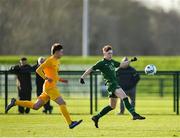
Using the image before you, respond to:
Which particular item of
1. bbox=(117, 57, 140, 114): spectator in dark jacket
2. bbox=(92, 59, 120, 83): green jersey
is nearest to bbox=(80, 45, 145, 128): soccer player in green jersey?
bbox=(92, 59, 120, 83): green jersey

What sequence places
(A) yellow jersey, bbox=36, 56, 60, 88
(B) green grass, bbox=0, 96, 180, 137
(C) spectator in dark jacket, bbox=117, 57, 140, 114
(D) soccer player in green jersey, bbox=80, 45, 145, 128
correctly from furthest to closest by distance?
(C) spectator in dark jacket, bbox=117, 57, 140, 114 < (D) soccer player in green jersey, bbox=80, 45, 145, 128 < (A) yellow jersey, bbox=36, 56, 60, 88 < (B) green grass, bbox=0, 96, 180, 137

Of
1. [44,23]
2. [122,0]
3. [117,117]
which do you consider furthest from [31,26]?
[117,117]

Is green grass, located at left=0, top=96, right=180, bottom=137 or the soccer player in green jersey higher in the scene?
the soccer player in green jersey

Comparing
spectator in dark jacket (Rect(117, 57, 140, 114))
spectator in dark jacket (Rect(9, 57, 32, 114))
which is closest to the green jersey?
spectator in dark jacket (Rect(117, 57, 140, 114))

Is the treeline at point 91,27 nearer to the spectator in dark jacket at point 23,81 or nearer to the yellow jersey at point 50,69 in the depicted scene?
the spectator in dark jacket at point 23,81

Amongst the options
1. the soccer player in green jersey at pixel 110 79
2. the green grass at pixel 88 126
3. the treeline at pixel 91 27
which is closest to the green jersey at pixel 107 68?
the soccer player in green jersey at pixel 110 79

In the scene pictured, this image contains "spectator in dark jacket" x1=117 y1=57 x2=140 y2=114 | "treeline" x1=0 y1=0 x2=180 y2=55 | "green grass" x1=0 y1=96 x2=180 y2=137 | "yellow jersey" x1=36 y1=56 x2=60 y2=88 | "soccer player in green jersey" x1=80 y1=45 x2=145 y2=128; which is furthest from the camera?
"treeline" x1=0 y1=0 x2=180 y2=55

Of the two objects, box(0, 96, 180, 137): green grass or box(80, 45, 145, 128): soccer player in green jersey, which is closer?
box(0, 96, 180, 137): green grass

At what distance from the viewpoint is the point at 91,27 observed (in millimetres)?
83250

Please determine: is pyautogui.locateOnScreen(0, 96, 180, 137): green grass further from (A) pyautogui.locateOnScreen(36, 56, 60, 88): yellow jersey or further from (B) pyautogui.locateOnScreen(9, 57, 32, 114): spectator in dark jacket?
(A) pyautogui.locateOnScreen(36, 56, 60, 88): yellow jersey

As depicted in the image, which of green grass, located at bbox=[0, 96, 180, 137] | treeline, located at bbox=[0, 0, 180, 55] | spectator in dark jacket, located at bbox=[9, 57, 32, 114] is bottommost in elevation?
green grass, located at bbox=[0, 96, 180, 137]

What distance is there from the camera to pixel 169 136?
20859 mm

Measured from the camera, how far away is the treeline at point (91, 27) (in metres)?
68.6

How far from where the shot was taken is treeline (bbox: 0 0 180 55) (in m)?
68.6
